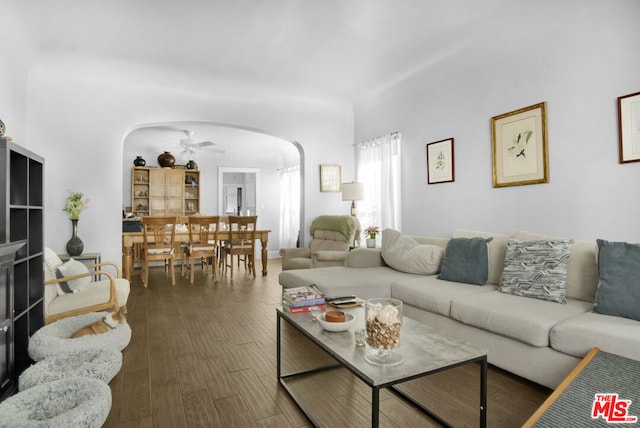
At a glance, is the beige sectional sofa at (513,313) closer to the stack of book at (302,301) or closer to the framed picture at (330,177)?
the stack of book at (302,301)

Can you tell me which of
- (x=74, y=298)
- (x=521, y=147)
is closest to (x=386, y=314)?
(x=521, y=147)

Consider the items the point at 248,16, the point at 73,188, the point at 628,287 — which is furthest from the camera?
the point at 73,188

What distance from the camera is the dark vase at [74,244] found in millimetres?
4270

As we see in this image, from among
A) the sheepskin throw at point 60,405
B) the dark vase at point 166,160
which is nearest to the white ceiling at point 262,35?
the sheepskin throw at point 60,405

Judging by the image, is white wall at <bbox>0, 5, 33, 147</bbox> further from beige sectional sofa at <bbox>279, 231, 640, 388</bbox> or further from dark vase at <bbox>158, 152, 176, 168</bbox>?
dark vase at <bbox>158, 152, 176, 168</bbox>

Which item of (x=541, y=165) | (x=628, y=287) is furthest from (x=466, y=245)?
(x=628, y=287)

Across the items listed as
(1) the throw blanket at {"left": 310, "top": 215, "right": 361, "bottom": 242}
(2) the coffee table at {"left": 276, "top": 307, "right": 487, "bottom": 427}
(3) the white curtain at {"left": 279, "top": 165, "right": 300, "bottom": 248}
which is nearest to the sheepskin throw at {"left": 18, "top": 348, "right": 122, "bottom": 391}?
(2) the coffee table at {"left": 276, "top": 307, "right": 487, "bottom": 427}

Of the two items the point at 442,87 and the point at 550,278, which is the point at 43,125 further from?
the point at 550,278

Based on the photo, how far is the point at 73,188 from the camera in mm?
4523

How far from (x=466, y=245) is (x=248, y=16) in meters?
2.86

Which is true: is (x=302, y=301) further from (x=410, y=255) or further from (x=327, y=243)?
(x=327, y=243)

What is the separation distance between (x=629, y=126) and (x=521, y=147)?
824mm

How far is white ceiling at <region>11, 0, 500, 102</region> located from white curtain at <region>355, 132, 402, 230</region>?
0.95m

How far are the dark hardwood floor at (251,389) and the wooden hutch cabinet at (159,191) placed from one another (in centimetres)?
507
